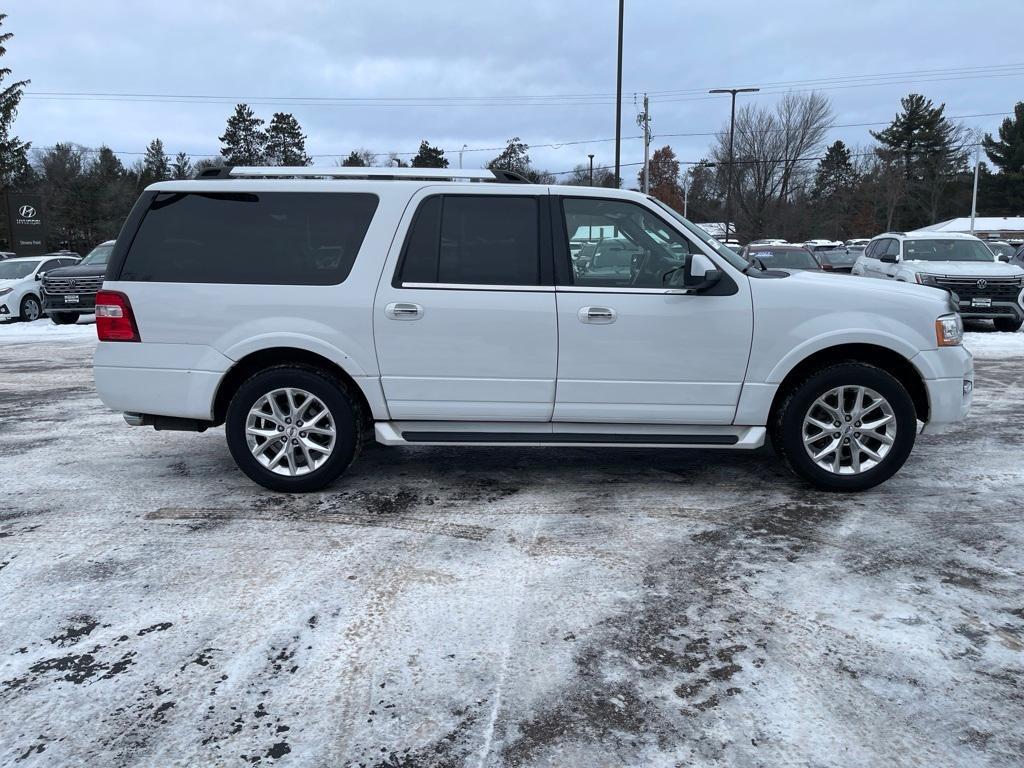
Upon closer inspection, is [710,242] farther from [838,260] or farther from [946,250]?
[838,260]

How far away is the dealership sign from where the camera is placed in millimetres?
27906

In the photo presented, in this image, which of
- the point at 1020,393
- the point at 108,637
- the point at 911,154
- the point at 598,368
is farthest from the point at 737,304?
the point at 911,154

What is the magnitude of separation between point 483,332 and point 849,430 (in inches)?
94.1

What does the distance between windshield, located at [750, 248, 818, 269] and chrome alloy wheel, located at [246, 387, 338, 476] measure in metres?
14.0

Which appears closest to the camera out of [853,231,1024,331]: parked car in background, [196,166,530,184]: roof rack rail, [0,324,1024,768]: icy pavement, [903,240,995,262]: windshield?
[0,324,1024,768]: icy pavement

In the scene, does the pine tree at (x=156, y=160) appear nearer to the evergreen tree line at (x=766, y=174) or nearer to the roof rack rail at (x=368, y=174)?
the evergreen tree line at (x=766, y=174)

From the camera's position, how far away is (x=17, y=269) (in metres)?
19.1

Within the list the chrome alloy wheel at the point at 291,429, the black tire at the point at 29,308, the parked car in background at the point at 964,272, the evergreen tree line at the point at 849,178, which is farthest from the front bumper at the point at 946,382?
the evergreen tree line at the point at 849,178

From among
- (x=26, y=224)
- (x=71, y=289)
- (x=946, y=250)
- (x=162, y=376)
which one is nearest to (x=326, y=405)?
(x=162, y=376)

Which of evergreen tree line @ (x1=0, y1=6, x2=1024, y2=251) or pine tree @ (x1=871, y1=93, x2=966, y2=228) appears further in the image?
pine tree @ (x1=871, y1=93, x2=966, y2=228)

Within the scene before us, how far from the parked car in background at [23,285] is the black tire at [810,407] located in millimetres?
18527

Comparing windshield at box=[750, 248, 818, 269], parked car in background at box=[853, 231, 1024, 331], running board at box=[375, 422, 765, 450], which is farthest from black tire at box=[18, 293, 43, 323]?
parked car in background at box=[853, 231, 1024, 331]

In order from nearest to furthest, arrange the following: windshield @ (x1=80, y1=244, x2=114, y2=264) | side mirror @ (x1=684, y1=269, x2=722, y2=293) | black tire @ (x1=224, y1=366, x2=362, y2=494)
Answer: side mirror @ (x1=684, y1=269, x2=722, y2=293), black tire @ (x1=224, y1=366, x2=362, y2=494), windshield @ (x1=80, y1=244, x2=114, y2=264)

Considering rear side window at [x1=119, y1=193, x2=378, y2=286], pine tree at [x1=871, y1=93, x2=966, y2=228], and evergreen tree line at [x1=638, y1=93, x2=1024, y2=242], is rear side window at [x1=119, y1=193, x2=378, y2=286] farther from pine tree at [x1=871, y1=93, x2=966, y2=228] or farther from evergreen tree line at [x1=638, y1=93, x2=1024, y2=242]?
pine tree at [x1=871, y1=93, x2=966, y2=228]
